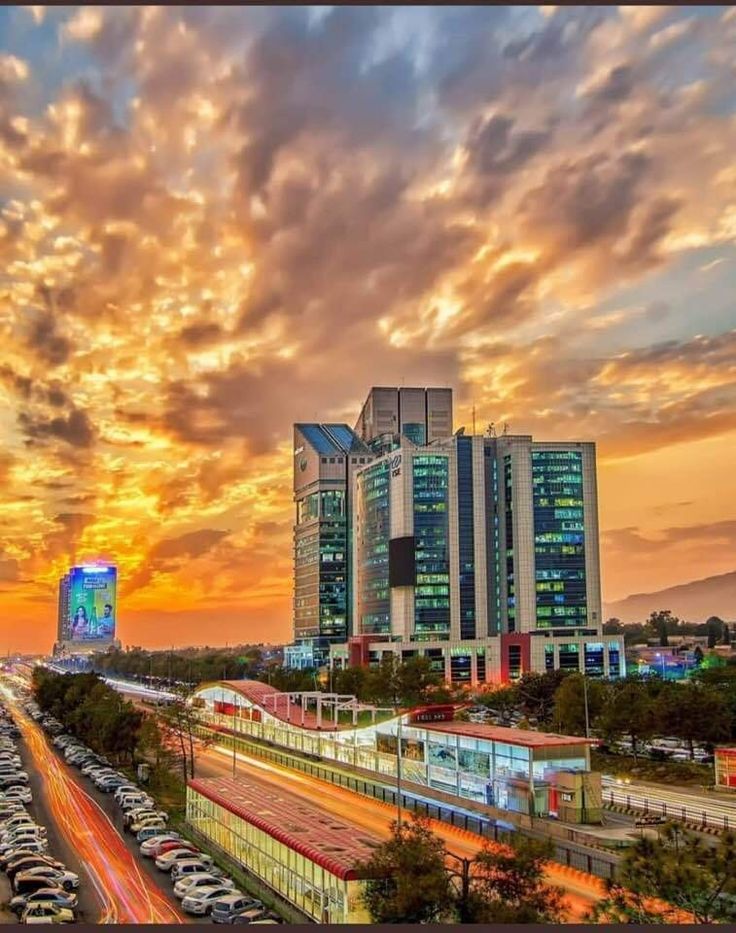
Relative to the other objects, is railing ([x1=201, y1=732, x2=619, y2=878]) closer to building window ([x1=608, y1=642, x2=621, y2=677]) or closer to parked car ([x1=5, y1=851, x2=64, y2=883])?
parked car ([x1=5, y1=851, x2=64, y2=883])

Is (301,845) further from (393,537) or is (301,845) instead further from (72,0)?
(393,537)

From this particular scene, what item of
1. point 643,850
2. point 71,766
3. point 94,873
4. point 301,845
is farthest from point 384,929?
point 71,766

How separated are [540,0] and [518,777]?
38.1m

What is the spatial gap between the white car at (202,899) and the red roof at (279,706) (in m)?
47.5

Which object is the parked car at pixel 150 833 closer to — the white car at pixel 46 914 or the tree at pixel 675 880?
the white car at pixel 46 914

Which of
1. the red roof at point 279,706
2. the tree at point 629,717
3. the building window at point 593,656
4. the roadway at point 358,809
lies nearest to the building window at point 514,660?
the building window at point 593,656

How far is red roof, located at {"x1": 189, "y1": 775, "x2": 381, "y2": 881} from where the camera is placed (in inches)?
1305

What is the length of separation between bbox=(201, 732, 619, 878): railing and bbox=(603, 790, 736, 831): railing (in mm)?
8445

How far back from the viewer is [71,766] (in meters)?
75.9

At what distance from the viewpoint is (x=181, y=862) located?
40719 millimetres

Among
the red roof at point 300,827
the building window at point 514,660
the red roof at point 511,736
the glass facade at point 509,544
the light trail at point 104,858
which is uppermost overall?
the glass facade at point 509,544

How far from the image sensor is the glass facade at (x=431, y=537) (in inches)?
6230

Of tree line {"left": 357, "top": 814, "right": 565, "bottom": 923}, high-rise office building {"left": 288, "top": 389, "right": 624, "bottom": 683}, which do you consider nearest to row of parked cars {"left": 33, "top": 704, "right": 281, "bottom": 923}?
tree line {"left": 357, "top": 814, "right": 565, "bottom": 923}

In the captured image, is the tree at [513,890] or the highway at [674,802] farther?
the highway at [674,802]
